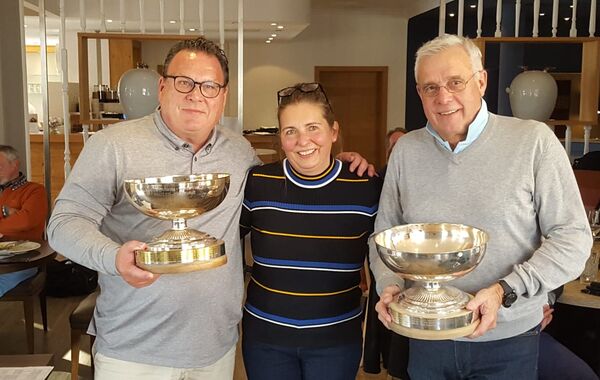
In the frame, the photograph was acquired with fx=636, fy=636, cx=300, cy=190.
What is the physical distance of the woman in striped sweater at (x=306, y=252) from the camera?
1.77 metres

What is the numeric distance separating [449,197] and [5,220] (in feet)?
11.3

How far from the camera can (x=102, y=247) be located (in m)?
1.45

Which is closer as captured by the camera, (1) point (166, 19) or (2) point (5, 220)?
(2) point (5, 220)

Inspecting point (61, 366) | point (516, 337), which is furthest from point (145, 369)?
point (61, 366)

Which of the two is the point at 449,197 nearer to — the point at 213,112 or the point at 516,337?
the point at 516,337

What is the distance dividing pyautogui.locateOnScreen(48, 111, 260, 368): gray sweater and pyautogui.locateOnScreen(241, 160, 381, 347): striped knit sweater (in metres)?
0.09

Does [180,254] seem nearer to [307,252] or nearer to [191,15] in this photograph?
[307,252]

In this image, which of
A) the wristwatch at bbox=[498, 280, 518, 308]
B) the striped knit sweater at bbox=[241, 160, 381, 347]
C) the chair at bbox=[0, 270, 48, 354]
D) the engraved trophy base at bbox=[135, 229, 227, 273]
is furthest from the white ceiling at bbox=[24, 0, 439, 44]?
the wristwatch at bbox=[498, 280, 518, 308]

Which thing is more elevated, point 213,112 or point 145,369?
point 213,112

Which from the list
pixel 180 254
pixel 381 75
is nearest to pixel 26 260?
pixel 180 254

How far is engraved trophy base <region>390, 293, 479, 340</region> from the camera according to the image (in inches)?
51.1

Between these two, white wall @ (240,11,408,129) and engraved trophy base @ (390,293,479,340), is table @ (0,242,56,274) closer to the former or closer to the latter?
engraved trophy base @ (390,293,479,340)

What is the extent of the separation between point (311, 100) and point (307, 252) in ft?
1.40

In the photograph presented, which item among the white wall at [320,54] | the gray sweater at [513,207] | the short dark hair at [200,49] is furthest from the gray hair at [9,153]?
the white wall at [320,54]
